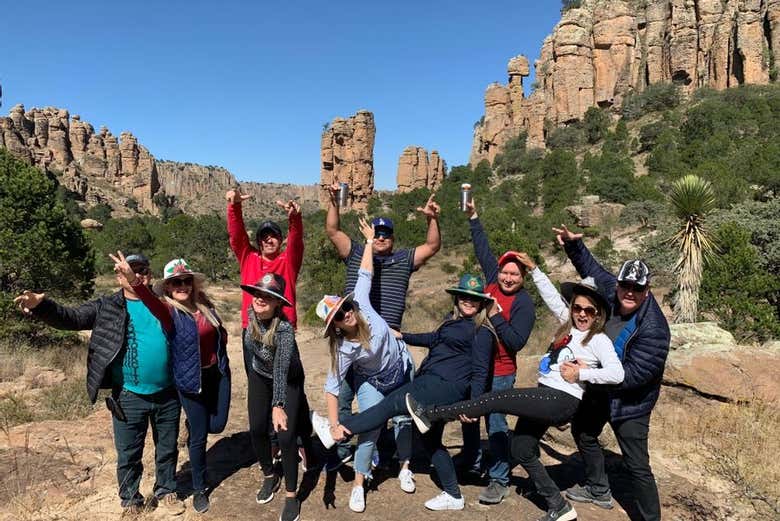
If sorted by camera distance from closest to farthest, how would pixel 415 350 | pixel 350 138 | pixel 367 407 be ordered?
pixel 367 407
pixel 415 350
pixel 350 138

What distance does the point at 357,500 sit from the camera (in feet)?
10.8

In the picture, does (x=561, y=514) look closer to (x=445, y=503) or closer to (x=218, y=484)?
(x=445, y=503)

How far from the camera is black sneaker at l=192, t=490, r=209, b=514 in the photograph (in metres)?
3.33

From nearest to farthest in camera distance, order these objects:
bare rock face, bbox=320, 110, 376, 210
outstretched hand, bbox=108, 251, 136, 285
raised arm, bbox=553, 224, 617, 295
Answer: outstretched hand, bbox=108, 251, 136, 285 → raised arm, bbox=553, 224, 617, 295 → bare rock face, bbox=320, 110, 376, 210

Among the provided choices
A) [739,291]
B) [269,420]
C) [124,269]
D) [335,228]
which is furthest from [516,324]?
[739,291]

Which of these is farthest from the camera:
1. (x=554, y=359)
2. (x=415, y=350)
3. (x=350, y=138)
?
(x=350, y=138)

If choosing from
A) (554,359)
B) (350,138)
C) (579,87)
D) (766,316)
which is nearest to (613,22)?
(579,87)

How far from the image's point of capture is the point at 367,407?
332 cm

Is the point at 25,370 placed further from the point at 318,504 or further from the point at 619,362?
the point at 619,362

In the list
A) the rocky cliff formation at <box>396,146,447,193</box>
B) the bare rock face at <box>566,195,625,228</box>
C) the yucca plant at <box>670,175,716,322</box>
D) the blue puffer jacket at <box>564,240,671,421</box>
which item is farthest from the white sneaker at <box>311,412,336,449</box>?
the rocky cliff formation at <box>396,146,447,193</box>

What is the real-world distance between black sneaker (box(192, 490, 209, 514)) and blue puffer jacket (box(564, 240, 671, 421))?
3022mm

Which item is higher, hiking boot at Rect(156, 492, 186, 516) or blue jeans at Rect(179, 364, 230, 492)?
blue jeans at Rect(179, 364, 230, 492)

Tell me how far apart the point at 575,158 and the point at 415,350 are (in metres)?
34.8

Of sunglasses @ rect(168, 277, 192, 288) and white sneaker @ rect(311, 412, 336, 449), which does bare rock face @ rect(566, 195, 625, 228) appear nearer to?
white sneaker @ rect(311, 412, 336, 449)
